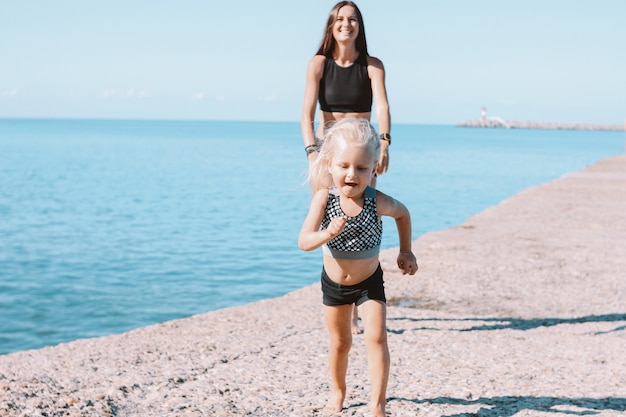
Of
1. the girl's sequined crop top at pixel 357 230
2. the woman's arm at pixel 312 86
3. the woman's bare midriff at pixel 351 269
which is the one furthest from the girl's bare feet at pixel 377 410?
the woman's arm at pixel 312 86

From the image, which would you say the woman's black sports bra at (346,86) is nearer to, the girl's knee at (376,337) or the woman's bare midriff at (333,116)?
the woman's bare midriff at (333,116)

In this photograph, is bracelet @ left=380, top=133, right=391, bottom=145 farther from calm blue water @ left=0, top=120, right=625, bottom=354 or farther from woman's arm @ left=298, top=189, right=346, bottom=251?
woman's arm @ left=298, top=189, right=346, bottom=251

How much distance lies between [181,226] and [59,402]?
639 inches

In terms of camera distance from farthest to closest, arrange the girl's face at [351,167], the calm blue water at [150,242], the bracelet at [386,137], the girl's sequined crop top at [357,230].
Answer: the calm blue water at [150,242] → the bracelet at [386,137] → the girl's sequined crop top at [357,230] → the girl's face at [351,167]

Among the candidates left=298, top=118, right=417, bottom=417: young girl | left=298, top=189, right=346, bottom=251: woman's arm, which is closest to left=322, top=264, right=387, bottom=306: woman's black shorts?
left=298, top=118, right=417, bottom=417: young girl

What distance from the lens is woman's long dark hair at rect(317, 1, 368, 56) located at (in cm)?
520

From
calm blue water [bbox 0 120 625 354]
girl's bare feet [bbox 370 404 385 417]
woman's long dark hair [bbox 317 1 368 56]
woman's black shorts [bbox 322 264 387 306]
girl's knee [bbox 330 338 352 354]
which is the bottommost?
calm blue water [bbox 0 120 625 354]

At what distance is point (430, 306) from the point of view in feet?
24.7

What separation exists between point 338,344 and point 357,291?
0.34 metres

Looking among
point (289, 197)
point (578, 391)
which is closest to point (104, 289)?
point (578, 391)

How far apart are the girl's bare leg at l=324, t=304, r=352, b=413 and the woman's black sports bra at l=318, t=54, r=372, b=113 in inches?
68.9

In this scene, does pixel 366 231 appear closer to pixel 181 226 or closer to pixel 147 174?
pixel 181 226

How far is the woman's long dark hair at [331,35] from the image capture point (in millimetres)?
5195

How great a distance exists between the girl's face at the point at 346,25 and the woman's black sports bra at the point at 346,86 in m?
0.19
